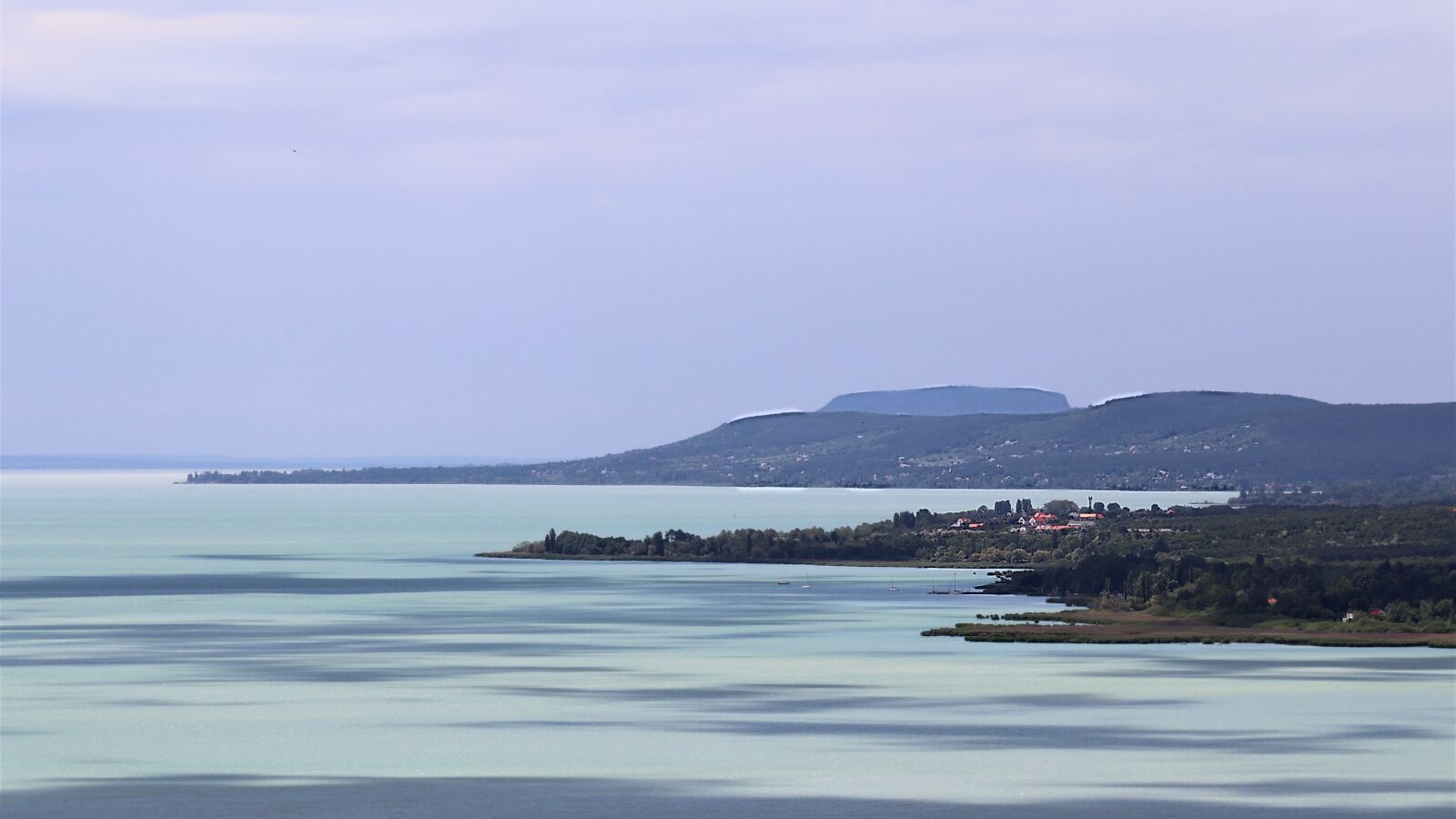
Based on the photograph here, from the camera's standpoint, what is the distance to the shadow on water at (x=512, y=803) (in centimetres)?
3934

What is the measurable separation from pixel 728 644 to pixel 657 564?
2379 inches

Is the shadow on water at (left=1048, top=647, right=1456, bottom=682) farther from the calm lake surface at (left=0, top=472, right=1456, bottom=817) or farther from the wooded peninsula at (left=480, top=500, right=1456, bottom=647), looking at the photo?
the wooded peninsula at (left=480, top=500, right=1456, bottom=647)

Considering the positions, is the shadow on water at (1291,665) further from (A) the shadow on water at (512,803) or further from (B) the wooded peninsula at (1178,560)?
(A) the shadow on water at (512,803)

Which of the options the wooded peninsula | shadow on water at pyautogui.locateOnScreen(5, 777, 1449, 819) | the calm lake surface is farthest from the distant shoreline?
shadow on water at pyautogui.locateOnScreen(5, 777, 1449, 819)

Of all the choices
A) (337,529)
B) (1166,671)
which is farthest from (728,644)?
(337,529)

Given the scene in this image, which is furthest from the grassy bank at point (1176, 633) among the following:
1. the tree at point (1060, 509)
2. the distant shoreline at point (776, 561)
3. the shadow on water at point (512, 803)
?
the tree at point (1060, 509)

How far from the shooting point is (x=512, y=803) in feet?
132

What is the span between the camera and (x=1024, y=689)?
58.8m

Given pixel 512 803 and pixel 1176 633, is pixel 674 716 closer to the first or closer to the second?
pixel 512 803

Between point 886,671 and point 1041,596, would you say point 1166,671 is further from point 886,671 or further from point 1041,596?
point 1041,596

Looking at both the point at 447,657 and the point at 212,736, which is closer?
the point at 212,736

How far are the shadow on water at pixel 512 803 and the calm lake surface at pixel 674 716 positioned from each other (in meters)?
0.10

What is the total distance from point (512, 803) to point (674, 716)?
12618 millimetres

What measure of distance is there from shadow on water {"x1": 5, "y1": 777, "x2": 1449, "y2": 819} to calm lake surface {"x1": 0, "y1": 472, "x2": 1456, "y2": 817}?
0.10 meters
